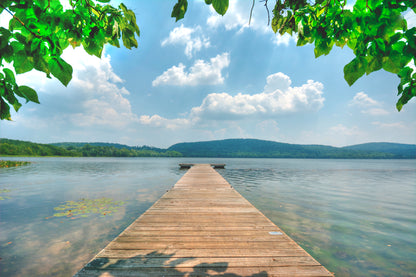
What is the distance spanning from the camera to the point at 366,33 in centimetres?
124

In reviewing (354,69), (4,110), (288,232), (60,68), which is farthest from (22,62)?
(288,232)

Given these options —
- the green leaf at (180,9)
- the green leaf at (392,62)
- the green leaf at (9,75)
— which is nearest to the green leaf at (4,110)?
the green leaf at (9,75)

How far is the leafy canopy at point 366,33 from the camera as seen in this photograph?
114 cm

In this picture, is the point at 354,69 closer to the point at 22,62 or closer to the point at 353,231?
the point at 22,62

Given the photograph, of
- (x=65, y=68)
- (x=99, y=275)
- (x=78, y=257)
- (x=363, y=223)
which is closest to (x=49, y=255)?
(x=78, y=257)

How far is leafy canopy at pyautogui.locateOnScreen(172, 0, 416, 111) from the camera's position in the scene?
3.74 feet

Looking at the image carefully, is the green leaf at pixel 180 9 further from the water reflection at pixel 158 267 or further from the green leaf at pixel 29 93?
the water reflection at pixel 158 267

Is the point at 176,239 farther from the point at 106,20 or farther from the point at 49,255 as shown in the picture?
the point at 49,255

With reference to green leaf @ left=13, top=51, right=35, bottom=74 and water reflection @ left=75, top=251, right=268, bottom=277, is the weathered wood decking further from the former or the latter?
green leaf @ left=13, top=51, right=35, bottom=74

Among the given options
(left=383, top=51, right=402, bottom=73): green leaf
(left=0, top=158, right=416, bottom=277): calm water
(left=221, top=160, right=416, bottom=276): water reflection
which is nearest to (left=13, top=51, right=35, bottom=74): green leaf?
(left=383, top=51, right=402, bottom=73): green leaf

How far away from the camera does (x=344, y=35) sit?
1473mm

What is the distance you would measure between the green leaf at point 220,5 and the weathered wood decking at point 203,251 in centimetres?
311

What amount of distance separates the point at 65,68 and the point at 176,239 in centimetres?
363

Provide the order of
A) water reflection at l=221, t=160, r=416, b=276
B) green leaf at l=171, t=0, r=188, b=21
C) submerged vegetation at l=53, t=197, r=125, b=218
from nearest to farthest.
A: green leaf at l=171, t=0, r=188, b=21 < water reflection at l=221, t=160, r=416, b=276 < submerged vegetation at l=53, t=197, r=125, b=218
